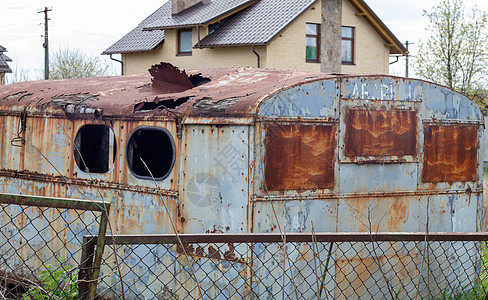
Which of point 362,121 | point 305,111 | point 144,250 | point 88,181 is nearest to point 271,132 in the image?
point 305,111

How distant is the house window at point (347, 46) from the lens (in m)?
22.9

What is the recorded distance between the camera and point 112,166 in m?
6.36

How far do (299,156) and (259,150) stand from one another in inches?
16.5

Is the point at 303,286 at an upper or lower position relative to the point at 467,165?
lower

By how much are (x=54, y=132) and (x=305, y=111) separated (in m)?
2.77

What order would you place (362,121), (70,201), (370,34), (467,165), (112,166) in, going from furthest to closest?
(370,34), (467,165), (112,166), (362,121), (70,201)

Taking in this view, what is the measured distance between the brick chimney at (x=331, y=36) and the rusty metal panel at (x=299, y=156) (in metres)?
16.1

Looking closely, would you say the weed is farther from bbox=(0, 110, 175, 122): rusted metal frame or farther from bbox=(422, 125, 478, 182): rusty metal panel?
bbox=(422, 125, 478, 182): rusty metal panel

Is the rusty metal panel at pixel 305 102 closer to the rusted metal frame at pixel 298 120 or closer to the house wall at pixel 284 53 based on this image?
the rusted metal frame at pixel 298 120

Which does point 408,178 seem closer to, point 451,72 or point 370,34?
point 370,34

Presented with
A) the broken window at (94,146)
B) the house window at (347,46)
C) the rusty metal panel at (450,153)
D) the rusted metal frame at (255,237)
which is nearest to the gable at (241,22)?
the house window at (347,46)

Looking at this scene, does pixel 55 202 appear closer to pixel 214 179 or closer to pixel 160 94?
pixel 214 179

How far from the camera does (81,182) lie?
6660mm

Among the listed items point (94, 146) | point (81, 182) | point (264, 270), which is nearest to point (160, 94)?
point (94, 146)
